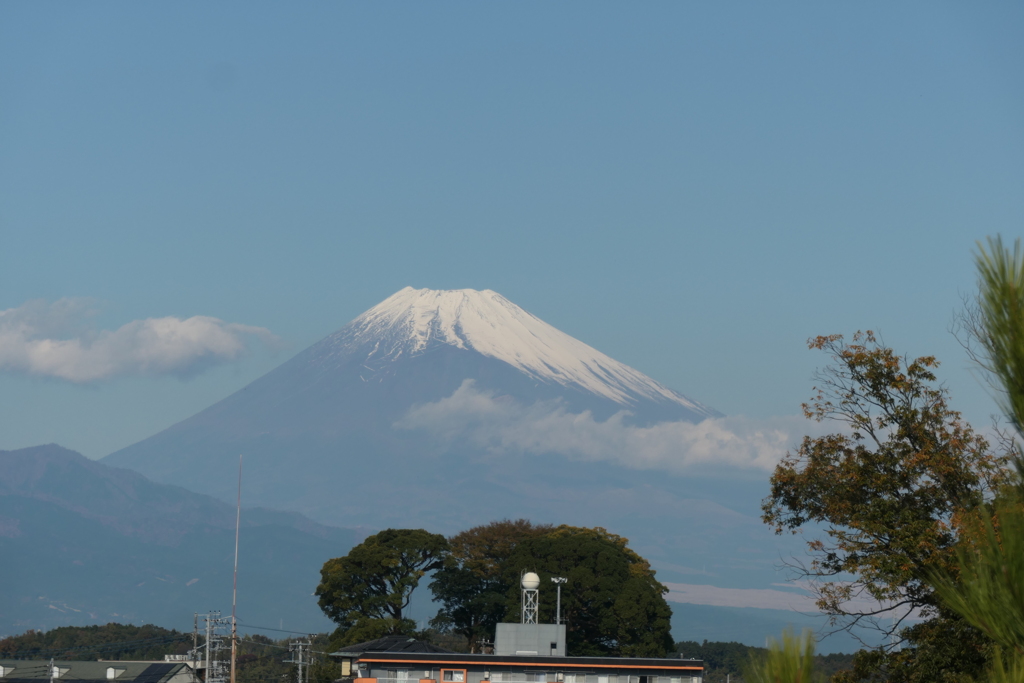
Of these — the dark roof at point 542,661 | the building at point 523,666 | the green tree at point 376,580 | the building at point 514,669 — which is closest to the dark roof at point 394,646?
the building at point 523,666

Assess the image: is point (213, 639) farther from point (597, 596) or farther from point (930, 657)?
point (930, 657)

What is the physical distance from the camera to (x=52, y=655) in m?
89.2

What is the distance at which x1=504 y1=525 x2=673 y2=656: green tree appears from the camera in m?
64.2

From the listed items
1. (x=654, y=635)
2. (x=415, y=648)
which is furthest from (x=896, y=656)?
(x=654, y=635)

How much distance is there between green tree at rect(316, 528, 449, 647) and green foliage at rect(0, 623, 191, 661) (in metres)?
25.5

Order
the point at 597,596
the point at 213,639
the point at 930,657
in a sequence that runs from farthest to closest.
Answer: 1. the point at 597,596
2. the point at 213,639
3. the point at 930,657

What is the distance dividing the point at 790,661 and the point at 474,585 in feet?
210

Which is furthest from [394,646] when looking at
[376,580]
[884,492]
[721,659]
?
[721,659]

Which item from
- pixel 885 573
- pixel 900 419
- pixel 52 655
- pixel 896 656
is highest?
pixel 900 419

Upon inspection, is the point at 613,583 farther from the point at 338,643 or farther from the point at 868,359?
the point at 868,359

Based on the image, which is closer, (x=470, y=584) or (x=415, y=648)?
(x=415, y=648)

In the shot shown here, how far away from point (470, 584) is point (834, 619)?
5064cm

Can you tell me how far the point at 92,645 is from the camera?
9344 cm

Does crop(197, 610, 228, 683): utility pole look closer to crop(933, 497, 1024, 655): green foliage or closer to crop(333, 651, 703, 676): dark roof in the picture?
crop(333, 651, 703, 676): dark roof
